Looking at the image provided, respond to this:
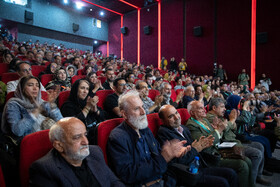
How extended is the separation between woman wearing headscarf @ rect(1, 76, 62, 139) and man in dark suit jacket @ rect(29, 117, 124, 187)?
461 millimetres

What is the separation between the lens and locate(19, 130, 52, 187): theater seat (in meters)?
0.92

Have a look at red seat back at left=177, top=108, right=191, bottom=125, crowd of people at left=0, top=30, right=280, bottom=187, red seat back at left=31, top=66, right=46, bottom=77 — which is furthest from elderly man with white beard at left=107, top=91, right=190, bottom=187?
red seat back at left=31, top=66, right=46, bottom=77

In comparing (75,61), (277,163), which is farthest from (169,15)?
(277,163)

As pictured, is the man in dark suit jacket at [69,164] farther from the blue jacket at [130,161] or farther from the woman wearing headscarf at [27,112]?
the woman wearing headscarf at [27,112]

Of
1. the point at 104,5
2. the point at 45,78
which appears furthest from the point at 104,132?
the point at 104,5

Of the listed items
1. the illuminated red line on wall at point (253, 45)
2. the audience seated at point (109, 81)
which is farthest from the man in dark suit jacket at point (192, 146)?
the illuminated red line on wall at point (253, 45)

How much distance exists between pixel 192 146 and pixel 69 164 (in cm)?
95

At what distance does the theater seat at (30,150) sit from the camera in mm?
923

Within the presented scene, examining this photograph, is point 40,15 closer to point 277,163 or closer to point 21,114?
point 21,114

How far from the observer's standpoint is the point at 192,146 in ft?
4.87

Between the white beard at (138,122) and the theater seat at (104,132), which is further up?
the white beard at (138,122)

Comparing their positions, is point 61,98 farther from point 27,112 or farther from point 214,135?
point 214,135

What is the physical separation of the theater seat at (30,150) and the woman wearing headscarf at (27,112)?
33 centimetres

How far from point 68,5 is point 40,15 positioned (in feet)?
5.87
